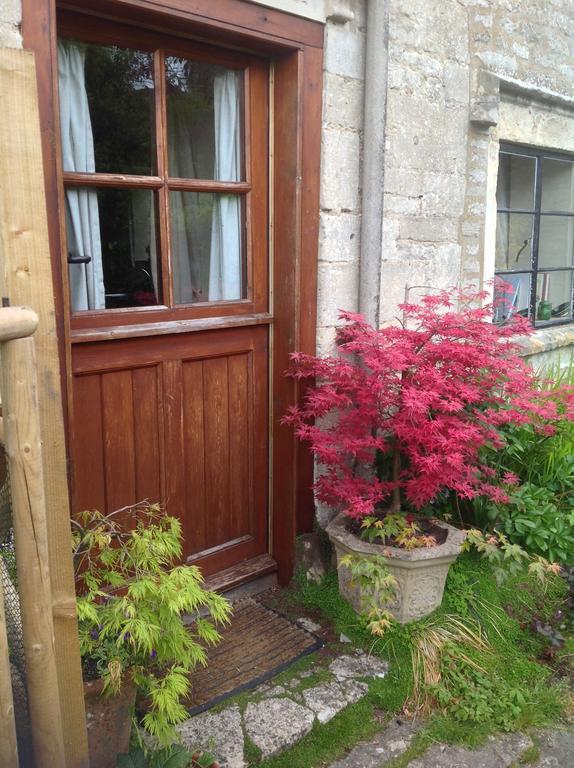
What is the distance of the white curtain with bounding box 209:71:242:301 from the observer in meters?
3.27

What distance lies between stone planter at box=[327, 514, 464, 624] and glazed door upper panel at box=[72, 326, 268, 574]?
60 cm

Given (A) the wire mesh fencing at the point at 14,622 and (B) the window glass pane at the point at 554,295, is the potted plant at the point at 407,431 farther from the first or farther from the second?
(B) the window glass pane at the point at 554,295

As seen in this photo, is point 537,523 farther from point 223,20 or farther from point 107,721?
point 223,20

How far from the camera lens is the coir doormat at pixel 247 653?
288 cm

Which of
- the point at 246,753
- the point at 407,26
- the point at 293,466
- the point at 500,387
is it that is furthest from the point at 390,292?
the point at 246,753

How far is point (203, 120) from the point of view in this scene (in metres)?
3.22

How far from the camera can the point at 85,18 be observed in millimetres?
2717

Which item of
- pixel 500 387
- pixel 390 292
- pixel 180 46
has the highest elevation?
pixel 180 46

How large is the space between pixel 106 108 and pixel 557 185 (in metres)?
4.37

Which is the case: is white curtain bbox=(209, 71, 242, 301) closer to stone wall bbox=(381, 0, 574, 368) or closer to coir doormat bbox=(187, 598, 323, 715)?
stone wall bbox=(381, 0, 574, 368)

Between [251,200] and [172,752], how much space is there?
2424 mm

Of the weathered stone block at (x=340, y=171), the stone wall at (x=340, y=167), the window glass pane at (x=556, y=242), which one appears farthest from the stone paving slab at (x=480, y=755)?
the window glass pane at (x=556, y=242)

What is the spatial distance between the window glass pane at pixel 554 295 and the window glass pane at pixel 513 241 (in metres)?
0.33

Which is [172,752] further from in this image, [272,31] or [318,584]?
[272,31]
